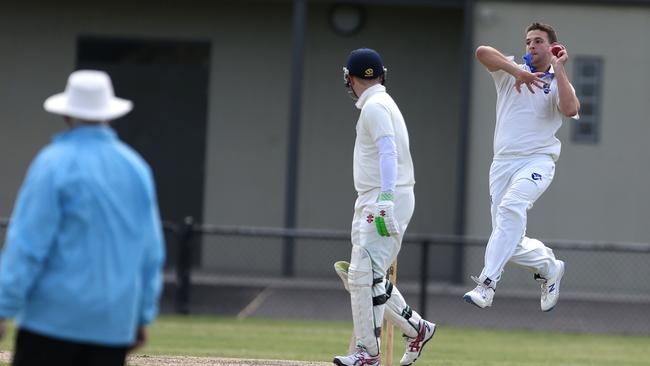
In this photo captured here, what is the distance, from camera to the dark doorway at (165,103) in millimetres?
20391

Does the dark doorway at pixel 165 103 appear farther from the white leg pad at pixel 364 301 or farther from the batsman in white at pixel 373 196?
the white leg pad at pixel 364 301

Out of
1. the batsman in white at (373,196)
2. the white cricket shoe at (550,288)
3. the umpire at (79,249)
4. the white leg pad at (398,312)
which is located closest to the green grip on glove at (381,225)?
the batsman in white at (373,196)

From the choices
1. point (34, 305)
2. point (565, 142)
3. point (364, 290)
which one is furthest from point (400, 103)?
point (34, 305)

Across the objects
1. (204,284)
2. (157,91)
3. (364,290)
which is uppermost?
(157,91)

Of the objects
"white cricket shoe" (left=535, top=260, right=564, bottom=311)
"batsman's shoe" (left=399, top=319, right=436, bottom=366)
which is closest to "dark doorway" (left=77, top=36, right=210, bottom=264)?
"white cricket shoe" (left=535, top=260, right=564, bottom=311)

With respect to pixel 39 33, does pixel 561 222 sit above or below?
below

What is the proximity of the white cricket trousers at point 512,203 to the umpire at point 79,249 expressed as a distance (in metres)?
4.46

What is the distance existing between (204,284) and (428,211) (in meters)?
4.26

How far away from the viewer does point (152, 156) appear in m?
20.5

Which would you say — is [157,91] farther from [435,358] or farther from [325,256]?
[435,358]

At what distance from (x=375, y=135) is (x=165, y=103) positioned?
1233cm

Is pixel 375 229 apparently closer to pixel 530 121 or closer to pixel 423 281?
pixel 530 121

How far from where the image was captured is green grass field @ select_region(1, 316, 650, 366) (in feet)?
42.2

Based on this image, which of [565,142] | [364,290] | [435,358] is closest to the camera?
[364,290]
